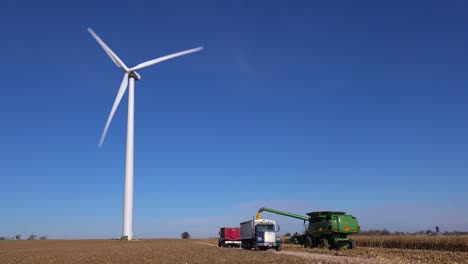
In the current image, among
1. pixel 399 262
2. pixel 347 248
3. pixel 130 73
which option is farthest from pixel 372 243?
pixel 130 73

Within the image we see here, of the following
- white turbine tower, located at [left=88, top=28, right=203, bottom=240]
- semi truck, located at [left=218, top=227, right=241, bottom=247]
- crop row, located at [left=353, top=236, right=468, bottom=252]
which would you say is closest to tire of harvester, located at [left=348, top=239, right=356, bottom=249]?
crop row, located at [left=353, top=236, right=468, bottom=252]

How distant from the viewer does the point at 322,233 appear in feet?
144

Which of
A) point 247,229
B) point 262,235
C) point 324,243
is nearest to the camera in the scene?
point 324,243

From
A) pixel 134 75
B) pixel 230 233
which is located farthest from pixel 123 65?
pixel 230 233

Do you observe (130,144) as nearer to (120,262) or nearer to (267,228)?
(267,228)

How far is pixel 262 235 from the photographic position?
4638cm

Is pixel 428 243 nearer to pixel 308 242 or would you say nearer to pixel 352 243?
pixel 352 243

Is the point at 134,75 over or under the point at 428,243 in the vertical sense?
over

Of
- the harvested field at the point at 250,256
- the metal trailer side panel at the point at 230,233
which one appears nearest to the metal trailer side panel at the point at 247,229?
the harvested field at the point at 250,256

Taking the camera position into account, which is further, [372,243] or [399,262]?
[372,243]

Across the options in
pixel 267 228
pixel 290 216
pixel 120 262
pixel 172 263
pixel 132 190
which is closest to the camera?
pixel 172 263

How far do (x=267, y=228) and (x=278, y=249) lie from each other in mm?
2904

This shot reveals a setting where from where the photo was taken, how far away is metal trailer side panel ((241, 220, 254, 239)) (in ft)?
160

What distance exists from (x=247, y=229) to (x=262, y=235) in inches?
179
